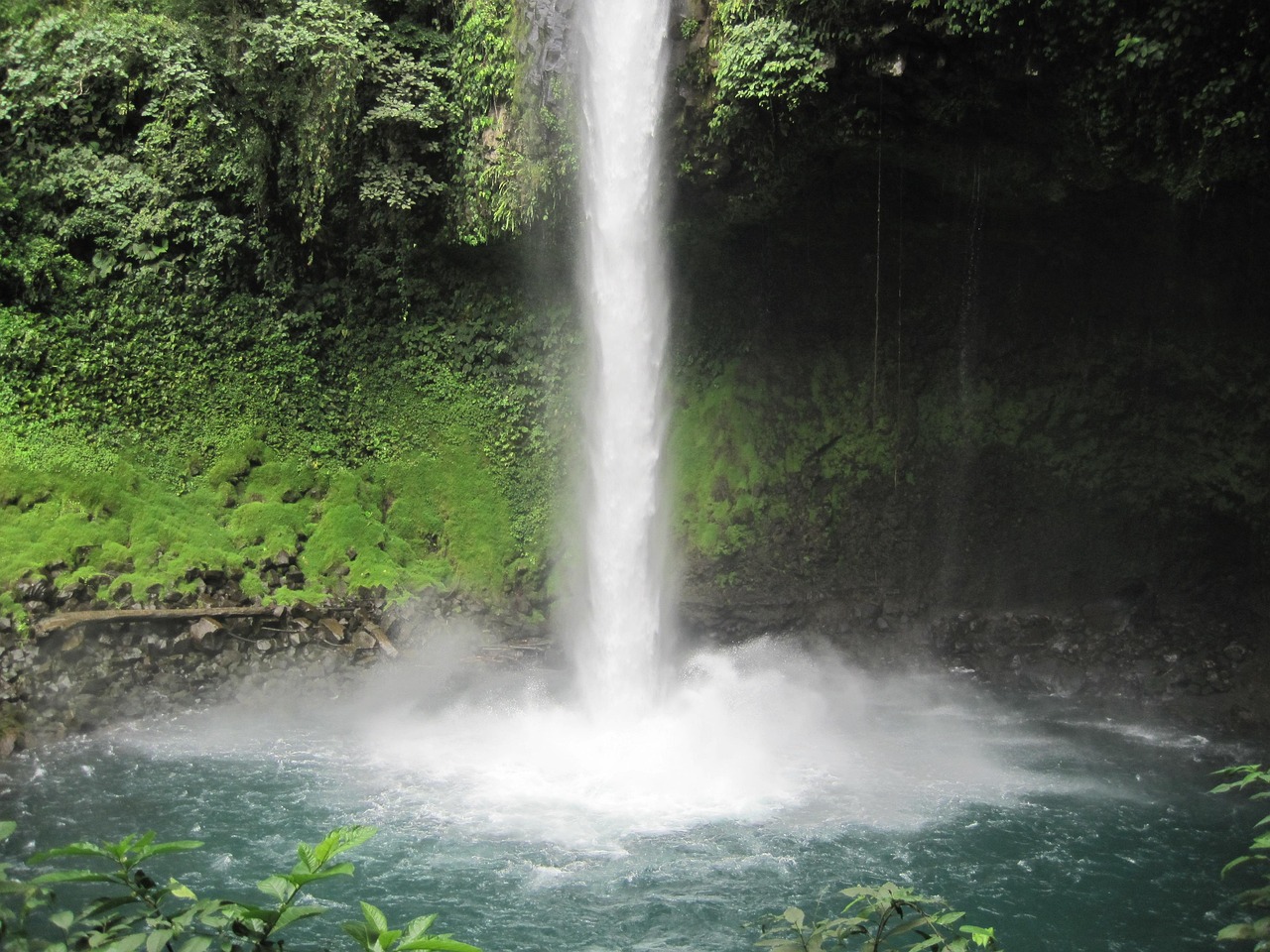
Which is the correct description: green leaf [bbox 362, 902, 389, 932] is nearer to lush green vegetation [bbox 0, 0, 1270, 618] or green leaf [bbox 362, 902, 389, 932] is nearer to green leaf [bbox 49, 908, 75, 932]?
green leaf [bbox 49, 908, 75, 932]

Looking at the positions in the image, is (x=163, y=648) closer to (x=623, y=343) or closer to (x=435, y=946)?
(x=623, y=343)

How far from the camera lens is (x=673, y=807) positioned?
9031mm

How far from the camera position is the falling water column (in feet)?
39.1

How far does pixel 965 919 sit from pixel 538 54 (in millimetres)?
9986

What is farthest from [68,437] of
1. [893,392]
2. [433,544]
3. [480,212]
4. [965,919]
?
[965,919]

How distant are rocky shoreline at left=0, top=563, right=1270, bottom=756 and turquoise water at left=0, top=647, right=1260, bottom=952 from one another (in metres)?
0.52

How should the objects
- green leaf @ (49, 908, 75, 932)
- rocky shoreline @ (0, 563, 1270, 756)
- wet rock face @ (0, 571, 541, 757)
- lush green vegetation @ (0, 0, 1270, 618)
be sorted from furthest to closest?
lush green vegetation @ (0, 0, 1270, 618) < rocky shoreline @ (0, 563, 1270, 756) < wet rock face @ (0, 571, 541, 757) < green leaf @ (49, 908, 75, 932)

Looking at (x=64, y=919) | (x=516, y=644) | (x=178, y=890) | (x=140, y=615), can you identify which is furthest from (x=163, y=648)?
(x=64, y=919)

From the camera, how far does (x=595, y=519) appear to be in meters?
A: 12.8

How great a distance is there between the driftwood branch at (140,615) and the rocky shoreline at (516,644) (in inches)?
0.6

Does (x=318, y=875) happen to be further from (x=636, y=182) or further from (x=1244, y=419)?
(x=1244, y=419)

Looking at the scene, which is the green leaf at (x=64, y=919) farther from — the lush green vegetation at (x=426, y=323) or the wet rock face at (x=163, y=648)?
the lush green vegetation at (x=426, y=323)

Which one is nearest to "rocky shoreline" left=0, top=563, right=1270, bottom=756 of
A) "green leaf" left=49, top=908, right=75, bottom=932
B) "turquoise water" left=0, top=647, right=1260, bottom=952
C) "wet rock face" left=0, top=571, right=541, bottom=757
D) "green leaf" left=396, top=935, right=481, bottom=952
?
"wet rock face" left=0, top=571, right=541, bottom=757

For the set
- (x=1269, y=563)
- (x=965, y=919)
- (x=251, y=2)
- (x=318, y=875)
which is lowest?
(x=965, y=919)
